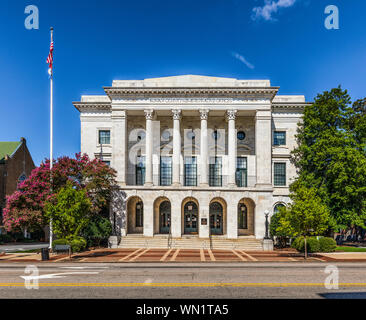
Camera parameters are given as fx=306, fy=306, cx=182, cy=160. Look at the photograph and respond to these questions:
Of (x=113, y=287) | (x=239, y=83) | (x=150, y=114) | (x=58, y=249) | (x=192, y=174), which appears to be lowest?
(x=58, y=249)

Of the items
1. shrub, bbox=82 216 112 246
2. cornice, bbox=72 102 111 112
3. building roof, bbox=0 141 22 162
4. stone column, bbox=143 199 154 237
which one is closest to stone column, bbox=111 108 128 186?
stone column, bbox=143 199 154 237

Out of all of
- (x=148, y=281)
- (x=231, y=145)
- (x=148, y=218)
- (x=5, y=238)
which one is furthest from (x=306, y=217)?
(x=5, y=238)

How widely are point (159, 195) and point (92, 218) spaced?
24.4 feet

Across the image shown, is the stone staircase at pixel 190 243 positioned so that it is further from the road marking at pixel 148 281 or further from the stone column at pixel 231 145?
the road marking at pixel 148 281

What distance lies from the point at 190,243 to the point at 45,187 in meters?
15.2

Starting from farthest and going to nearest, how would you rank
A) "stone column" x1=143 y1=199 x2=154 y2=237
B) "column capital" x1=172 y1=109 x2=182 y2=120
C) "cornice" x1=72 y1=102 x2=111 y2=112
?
"cornice" x1=72 y1=102 x2=111 y2=112
"column capital" x1=172 y1=109 x2=182 y2=120
"stone column" x1=143 y1=199 x2=154 y2=237

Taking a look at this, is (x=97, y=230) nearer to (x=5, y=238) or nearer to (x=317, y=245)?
(x=317, y=245)

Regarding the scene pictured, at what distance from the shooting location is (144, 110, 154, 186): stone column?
113ft

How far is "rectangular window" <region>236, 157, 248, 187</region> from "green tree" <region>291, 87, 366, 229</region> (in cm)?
635

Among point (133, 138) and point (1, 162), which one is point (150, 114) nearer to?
point (133, 138)

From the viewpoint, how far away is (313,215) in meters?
23.0

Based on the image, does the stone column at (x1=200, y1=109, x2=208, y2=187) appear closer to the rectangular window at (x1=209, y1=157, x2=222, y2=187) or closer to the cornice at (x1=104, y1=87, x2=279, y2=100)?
the cornice at (x1=104, y1=87, x2=279, y2=100)

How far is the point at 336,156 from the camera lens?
31.9 metres

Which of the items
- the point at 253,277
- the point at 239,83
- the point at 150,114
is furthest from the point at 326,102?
the point at 253,277
